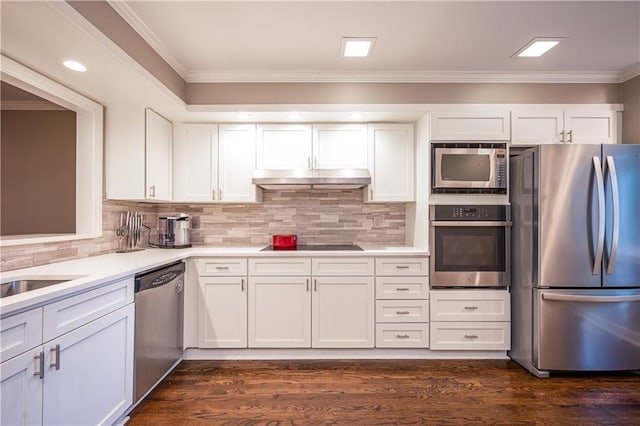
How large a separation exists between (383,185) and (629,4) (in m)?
1.96

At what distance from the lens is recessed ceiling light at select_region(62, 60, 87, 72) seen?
1932 mm

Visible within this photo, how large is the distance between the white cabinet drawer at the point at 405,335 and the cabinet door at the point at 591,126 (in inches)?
82.3

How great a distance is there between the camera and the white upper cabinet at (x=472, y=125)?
2887mm

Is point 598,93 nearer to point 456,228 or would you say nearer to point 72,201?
point 456,228

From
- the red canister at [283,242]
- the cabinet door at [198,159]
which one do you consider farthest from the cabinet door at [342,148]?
the cabinet door at [198,159]

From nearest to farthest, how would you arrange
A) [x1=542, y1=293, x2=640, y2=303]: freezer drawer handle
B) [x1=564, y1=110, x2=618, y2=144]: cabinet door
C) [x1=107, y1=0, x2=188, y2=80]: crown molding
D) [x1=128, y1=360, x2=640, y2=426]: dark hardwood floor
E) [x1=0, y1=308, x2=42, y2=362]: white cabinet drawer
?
[x1=0, y1=308, x2=42, y2=362]: white cabinet drawer < [x1=107, y1=0, x2=188, y2=80]: crown molding < [x1=128, y1=360, x2=640, y2=426]: dark hardwood floor < [x1=542, y1=293, x2=640, y2=303]: freezer drawer handle < [x1=564, y1=110, x2=618, y2=144]: cabinet door

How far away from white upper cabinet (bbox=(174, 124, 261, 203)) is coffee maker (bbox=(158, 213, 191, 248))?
0.66 feet

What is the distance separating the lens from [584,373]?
2594 millimetres

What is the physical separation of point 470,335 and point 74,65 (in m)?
3.40

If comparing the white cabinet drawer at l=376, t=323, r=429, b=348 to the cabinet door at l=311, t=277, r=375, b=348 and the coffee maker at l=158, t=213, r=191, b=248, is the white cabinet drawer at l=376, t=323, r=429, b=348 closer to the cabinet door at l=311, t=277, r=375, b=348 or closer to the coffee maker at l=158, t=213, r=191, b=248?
the cabinet door at l=311, t=277, r=375, b=348

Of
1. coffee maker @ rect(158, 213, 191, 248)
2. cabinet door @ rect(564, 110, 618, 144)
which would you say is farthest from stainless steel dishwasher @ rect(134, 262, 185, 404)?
cabinet door @ rect(564, 110, 618, 144)

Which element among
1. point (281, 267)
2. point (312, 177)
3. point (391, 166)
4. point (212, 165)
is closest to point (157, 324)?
point (281, 267)

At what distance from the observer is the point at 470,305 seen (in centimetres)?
283

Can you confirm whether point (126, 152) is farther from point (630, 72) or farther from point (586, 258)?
point (630, 72)
